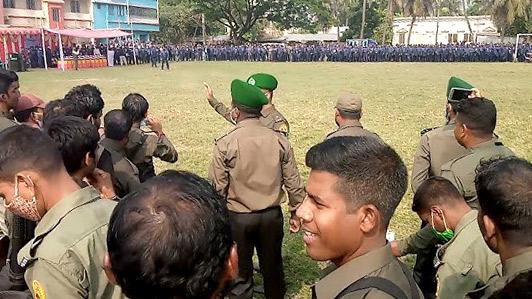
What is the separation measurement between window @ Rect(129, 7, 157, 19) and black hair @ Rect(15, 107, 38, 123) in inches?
2247

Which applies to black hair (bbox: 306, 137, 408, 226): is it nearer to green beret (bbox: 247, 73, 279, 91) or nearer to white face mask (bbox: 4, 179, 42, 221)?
white face mask (bbox: 4, 179, 42, 221)

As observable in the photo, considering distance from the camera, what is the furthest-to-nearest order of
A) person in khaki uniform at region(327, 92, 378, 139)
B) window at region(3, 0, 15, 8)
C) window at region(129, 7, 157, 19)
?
window at region(129, 7, 157, 19) → window at region(3, 0, 15, 8) → person in khaki uniform at region(327, 92, 378, 139)

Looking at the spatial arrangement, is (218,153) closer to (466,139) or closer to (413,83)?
(466,139)

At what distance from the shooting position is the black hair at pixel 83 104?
11.6ft

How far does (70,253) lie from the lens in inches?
73.5

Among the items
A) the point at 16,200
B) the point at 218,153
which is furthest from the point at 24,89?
the point at 16,200

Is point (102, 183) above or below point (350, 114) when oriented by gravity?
below

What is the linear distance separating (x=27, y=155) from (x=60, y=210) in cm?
24

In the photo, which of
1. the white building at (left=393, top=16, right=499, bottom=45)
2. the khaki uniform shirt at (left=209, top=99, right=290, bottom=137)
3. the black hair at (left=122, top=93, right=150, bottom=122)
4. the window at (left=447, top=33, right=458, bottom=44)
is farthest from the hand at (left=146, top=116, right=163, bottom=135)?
the window at (left=447, top=33, right=458, bottom=44)

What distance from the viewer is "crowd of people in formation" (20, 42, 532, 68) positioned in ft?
109

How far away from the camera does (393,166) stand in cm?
187

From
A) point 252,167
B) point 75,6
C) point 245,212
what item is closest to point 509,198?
point 252,167

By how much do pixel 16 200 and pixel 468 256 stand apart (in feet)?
6.36

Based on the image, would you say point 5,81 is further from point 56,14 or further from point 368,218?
point 56,14
